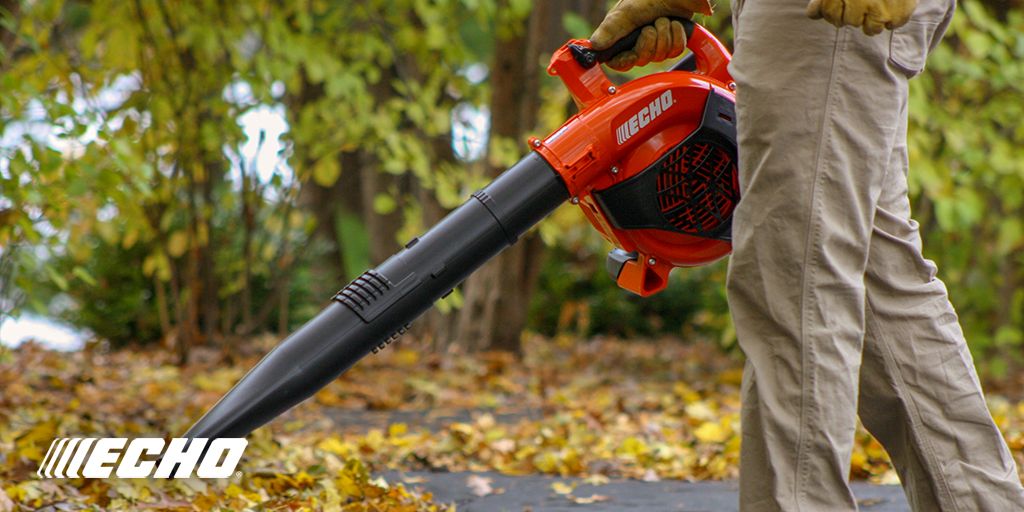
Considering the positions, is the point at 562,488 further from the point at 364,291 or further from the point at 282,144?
the point at 282,144

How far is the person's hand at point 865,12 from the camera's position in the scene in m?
1.82

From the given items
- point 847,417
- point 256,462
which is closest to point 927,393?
point 847,417

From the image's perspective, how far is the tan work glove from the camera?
2.49m

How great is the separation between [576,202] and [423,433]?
87.3 inches

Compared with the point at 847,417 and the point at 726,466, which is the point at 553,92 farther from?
the point at 847,417

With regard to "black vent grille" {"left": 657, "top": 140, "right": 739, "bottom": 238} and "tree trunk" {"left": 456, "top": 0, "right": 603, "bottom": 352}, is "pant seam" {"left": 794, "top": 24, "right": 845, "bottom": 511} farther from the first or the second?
"tree trunk" {"left": 456, "top": 0, "right": 603, "bottom": 352}

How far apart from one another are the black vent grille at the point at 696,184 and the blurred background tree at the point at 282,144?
8.15ft

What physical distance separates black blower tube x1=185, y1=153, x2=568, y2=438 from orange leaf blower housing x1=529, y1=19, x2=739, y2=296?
0.08m

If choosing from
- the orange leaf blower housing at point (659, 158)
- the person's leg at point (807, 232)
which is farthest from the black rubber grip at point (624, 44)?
the person's leg at point (807, 232)

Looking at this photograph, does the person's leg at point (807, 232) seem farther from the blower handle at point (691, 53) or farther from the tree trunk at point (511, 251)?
the tree trunk at point (511, 251)

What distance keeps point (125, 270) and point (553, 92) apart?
13.8 ft

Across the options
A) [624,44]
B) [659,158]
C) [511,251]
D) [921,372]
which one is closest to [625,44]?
[624,44]

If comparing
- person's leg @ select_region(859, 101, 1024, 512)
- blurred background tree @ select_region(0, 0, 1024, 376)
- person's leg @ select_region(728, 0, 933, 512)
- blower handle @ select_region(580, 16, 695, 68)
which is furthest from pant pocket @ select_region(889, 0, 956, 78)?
blurred background tree @ select_region(0, 0, 1024, 376)

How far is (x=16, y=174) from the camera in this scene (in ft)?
13.2
